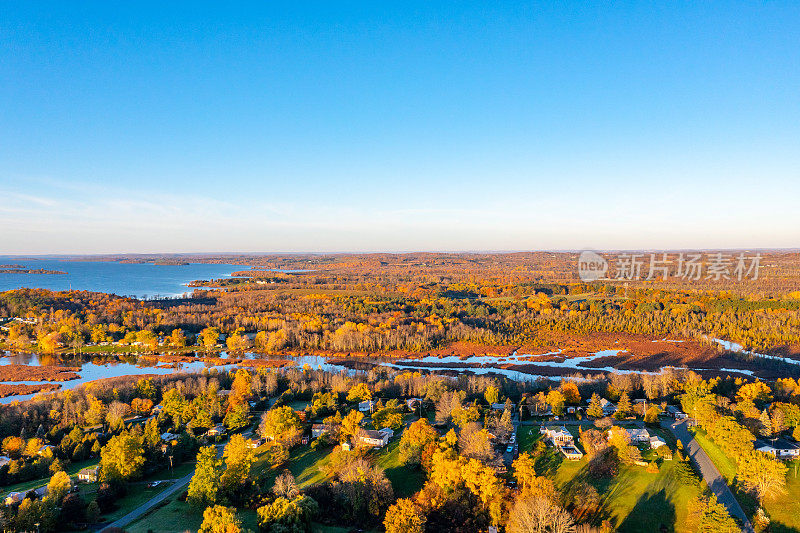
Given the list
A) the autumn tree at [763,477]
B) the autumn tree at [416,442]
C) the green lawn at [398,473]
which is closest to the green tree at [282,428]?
the green lawn at [398,473]

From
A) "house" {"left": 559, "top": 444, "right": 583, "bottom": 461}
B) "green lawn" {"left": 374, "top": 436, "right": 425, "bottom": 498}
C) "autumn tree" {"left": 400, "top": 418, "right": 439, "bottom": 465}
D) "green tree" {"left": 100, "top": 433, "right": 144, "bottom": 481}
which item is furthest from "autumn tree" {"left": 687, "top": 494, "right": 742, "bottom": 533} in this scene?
"green tree" {"left": 100, "top": 433, "right": 144, "bottom": 481}

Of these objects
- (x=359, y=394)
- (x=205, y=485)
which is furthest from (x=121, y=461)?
(x=359, y=394)

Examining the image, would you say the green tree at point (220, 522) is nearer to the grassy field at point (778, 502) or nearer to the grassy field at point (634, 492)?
the grassy field at point (634, 492)

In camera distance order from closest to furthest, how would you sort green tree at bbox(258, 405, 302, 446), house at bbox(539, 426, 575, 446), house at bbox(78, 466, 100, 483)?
house at bbox(78, 466, 100, 483) → house at bbox(539, 426, 575, 446) → green tree at bbox(258, 405, 302, 446)

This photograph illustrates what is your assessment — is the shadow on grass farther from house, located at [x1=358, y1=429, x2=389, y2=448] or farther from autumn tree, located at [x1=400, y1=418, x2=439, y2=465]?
house, located at [x1=358, y1=429, x2=389, y2=448]

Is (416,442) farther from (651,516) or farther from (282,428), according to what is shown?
(651,516)

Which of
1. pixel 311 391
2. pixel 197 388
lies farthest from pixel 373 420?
pixel 197 388
